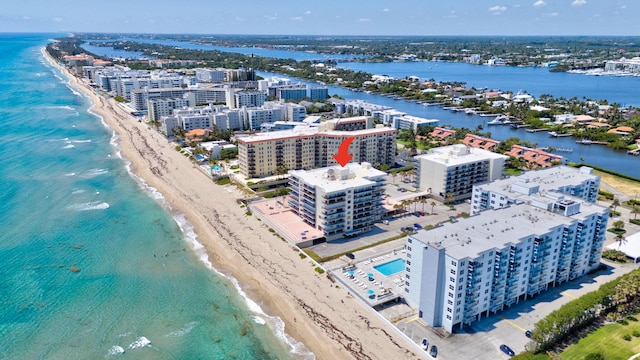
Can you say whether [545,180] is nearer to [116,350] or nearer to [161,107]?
[116,350]

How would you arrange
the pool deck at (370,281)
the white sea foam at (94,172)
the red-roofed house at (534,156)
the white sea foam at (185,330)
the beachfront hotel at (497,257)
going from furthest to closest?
the red-roofed house at (534,156) → the white sea foam at (94,172) → the pool deck at (370,281) → the white sea foam at (185,330) → the beachfront hotel at (497,257)

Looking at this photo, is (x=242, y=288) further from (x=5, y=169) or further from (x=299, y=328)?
(x=5, y=169)

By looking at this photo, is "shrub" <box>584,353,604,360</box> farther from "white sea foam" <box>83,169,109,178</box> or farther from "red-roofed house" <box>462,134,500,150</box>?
"white sea foam" <box>83,169,109,178</box>

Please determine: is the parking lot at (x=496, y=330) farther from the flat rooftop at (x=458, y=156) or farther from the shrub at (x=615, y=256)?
the flat rooftop at (x=458, y=156)

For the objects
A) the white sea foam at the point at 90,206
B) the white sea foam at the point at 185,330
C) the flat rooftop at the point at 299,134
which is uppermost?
the flat rooftop at the point at 299,134

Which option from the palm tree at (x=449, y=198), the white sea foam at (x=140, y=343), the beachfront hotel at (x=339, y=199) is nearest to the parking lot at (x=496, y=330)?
the beachfront hotel at (x=339, y=199)

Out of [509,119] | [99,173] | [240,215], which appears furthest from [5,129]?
[509,119]
